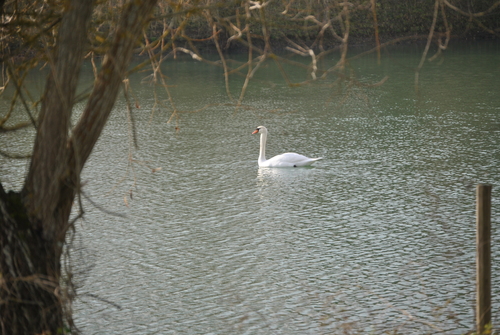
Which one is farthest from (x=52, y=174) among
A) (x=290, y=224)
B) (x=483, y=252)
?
(x=290, y=224)

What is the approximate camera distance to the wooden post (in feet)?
10.5

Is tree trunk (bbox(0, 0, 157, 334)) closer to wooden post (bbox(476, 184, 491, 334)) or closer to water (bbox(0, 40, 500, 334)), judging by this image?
water (bbox(0, 40, 500, 334))

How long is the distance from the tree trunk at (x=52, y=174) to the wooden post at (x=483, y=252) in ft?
5.95

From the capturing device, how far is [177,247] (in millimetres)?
7695

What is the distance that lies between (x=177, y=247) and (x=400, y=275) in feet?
8.50

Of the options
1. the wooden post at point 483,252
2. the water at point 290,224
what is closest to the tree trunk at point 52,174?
the water at point 290,224

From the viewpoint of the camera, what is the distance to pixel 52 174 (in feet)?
10.2

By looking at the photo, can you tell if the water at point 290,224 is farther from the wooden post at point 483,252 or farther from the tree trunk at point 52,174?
the wooden post at point 483,252

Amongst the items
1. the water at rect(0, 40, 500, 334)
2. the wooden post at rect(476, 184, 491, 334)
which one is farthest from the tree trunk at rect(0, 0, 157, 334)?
the wooden post at rect(476, 184, 491, 334)

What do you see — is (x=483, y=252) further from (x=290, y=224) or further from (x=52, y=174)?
(x=290, y=224)

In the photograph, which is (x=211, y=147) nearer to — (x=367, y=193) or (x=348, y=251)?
(x=367, y=193)

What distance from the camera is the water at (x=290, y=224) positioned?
19.1 feet

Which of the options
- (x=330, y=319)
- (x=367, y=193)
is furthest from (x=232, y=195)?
(x=330, y=319)

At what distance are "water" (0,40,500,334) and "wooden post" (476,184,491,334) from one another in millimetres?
694
